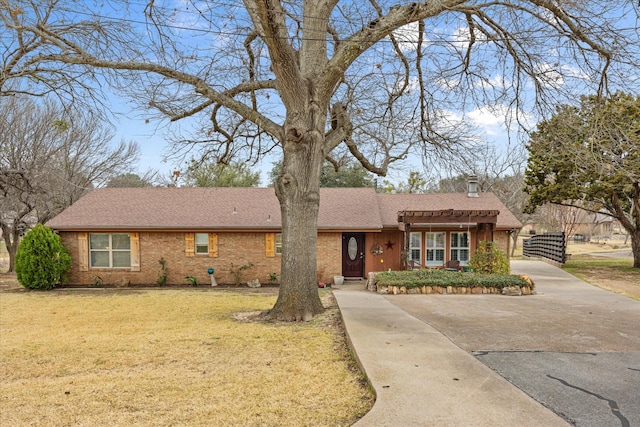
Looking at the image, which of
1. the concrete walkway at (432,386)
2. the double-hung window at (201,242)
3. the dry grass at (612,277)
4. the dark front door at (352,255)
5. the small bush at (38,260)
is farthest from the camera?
the dark front door at (352,255)

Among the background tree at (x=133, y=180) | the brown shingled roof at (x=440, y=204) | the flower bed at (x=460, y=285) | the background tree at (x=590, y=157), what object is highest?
the background tree at (x=133, y=180)

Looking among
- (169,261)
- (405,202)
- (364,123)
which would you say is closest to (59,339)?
(364,123)

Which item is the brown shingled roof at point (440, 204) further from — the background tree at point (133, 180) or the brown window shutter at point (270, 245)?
the background tree at point (133, 180)

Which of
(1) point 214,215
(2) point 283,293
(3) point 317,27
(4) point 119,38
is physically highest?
(3) point 317,27

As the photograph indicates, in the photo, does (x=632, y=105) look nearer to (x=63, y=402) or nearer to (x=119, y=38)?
(x=119, y=38)

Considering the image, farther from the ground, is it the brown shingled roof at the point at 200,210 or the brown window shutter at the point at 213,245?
the brown shingled roof at the point at 200,210

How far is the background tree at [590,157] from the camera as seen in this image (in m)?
6.80

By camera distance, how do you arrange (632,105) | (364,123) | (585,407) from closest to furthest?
(585,407), (364,123), (632,105)

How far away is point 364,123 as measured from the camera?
11.2 meters

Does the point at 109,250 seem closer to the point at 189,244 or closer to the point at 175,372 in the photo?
the point at 189,244

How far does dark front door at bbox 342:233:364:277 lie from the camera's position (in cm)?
1742

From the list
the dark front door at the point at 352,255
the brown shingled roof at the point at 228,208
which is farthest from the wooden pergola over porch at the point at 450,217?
the dark front door at the point at 352,255

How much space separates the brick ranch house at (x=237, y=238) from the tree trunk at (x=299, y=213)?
7613 mm

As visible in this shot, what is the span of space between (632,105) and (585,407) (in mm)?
15104
